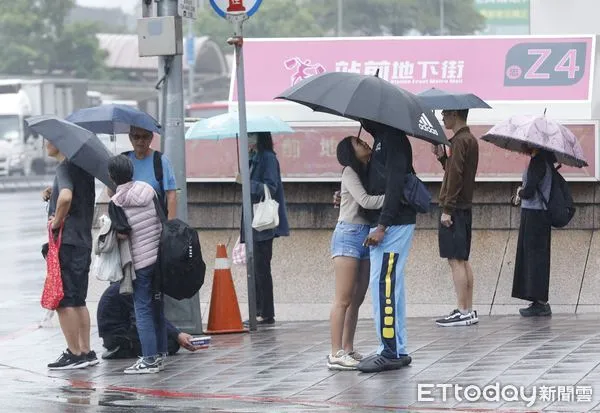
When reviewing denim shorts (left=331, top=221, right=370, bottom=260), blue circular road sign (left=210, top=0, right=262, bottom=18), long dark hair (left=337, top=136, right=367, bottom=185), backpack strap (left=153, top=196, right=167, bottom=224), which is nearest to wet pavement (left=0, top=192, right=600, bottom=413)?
denim shorts (left=331, top=221, right=370, bottom=260)

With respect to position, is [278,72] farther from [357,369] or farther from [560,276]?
[357,369]

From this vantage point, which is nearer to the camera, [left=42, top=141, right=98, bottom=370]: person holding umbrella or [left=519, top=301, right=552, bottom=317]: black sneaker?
[left=42, top=141, right=98, bottom=370]: person holding umbrella

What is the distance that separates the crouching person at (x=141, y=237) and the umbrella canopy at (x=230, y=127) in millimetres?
2364

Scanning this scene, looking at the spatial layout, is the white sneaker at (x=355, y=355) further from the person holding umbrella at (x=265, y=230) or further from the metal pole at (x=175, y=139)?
the person holding umbrella at (x=265, y=230)

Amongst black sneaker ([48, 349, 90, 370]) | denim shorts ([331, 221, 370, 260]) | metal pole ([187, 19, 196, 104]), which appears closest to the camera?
denim shorts ([331, 221, 370, 260])

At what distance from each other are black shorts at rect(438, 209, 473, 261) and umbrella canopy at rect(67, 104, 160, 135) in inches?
98.2

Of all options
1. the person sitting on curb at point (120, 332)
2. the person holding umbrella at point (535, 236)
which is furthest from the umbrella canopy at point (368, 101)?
the person holding umbrella at point (535, 236)

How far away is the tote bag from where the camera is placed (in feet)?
39.2

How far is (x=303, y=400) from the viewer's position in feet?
28.5

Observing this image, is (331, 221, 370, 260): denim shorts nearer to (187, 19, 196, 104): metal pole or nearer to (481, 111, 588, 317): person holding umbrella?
(481, 111, 588, 317): person holding umbrella

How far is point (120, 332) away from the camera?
10.7 m

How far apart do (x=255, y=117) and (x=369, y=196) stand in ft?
10.4

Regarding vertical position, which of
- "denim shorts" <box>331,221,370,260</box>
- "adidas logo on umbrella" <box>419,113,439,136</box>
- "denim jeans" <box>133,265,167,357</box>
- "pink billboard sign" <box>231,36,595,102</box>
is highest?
"pink billboard sign" <box>231,36,595,102</box>

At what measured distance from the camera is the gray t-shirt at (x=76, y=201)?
10.1 m
